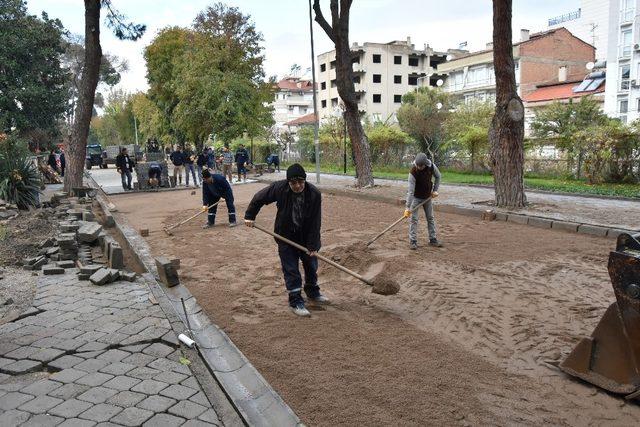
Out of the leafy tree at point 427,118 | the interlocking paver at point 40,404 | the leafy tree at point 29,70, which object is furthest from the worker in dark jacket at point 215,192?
the leafy tree at point 29,70

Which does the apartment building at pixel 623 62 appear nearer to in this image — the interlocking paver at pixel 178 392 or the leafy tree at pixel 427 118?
the leafy tree at pixel 427 118

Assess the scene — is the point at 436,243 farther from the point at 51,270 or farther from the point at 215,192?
the point at 51,270

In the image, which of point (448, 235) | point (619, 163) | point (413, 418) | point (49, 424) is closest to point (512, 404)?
point (413, 418)

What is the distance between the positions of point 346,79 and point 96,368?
13.2 m

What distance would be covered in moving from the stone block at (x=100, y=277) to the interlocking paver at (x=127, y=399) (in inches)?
102

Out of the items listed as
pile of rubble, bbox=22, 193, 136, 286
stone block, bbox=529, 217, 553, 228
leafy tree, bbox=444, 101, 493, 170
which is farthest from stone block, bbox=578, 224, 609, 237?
leafy tree, bbox=444, 101, 493, 170

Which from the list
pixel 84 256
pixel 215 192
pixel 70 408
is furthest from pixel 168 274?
pixel 215 192

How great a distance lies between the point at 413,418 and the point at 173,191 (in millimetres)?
17007

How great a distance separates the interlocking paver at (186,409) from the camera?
2906 mm

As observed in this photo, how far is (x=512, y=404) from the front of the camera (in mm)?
3104

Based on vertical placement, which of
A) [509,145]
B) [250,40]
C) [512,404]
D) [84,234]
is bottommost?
[512,404]

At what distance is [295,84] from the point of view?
69.3 m

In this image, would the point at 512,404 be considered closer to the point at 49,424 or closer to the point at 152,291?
the point at 49,424

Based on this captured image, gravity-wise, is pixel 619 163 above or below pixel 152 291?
above
